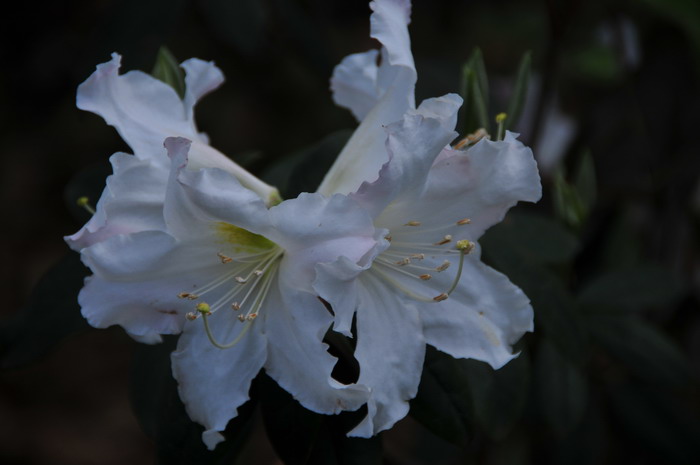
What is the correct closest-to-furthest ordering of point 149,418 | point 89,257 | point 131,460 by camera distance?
point 89,257, point 149,418, point 131,460

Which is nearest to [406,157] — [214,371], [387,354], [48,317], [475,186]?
[475,186]

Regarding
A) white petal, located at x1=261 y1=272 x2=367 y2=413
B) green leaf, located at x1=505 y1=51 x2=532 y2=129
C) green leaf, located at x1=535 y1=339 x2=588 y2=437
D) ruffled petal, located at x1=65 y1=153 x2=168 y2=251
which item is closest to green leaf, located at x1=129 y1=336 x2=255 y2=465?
white petal, located at x1=261 y1=272 x2=367 y2=413

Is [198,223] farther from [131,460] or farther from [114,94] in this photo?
Result: [131,460]

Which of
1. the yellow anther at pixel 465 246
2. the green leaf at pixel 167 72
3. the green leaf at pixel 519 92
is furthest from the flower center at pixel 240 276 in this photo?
the green leaf at pixel 519 92

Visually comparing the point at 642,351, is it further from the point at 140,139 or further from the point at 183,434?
the point at 140,139

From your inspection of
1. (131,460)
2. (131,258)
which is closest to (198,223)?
(131,258)

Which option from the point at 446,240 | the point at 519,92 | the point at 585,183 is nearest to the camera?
the point at 446,240
